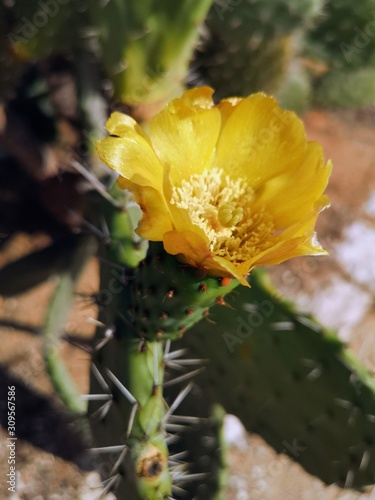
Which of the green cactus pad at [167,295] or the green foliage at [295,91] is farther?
the green foliage at [295,91]

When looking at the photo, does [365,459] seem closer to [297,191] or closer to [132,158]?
[297,191]

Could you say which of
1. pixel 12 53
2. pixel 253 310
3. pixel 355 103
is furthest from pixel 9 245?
pixel 355 103

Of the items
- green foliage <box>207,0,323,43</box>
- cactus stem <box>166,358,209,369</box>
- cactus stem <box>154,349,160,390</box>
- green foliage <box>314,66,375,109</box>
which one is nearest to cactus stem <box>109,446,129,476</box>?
cactus stem <box>154,349,160,390</box>

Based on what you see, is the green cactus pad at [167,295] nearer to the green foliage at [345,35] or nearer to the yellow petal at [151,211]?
the yellow petal at [151,211]

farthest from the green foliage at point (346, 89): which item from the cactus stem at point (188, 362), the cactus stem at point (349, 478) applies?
the cactus stem at point (349, 478)

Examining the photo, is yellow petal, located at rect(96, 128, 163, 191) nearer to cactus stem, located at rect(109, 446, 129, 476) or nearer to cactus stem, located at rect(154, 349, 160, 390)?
cactus stem, located at rect(154, 349, 160, 390)

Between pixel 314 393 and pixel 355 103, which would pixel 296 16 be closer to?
pixel 314 393
